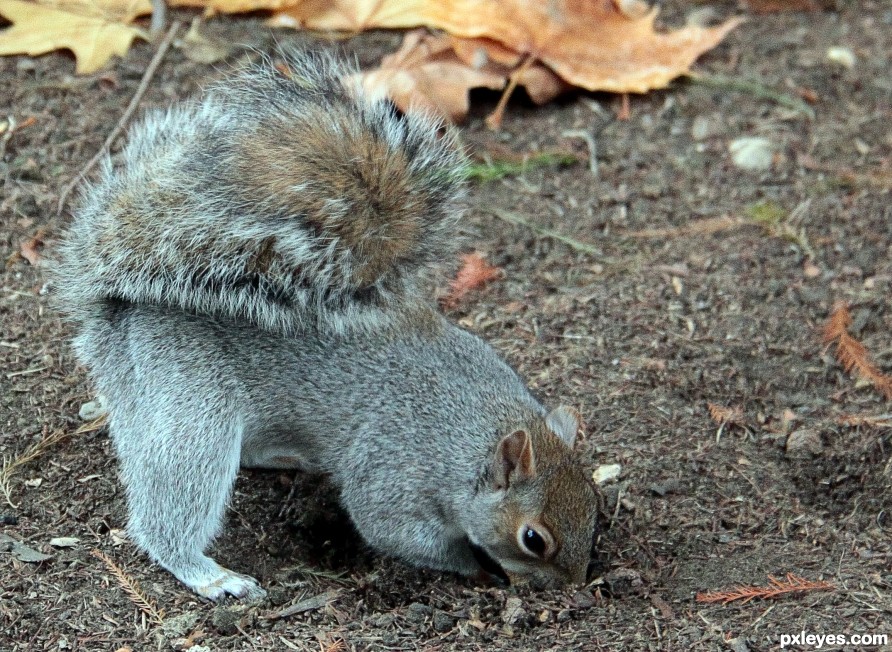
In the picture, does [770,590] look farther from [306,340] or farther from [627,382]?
[306,340]

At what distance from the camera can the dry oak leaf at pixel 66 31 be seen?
420 centimetres

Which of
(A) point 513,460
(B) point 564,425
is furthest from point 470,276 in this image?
(A) point 513,460

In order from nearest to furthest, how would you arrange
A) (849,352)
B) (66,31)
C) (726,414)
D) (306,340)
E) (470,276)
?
(306,340) → (726,414) → (849,352) → (470,276) → (66,31)

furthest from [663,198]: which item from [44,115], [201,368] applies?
[44,115]

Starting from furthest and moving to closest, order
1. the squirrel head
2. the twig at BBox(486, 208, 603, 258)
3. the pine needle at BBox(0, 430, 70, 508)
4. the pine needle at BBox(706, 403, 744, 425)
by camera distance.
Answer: the twig at BBox(486, 208, 603, 258) → the pine needle at BBox(706, 403, 744, 425) → the pine needle at BBox(0, 430, 70, 508) → the squirrel head

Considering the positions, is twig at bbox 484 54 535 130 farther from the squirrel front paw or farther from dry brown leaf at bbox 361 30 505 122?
the squirrel front paw

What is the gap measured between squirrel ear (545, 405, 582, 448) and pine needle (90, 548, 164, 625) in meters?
1.12

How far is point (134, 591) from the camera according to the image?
2752mm

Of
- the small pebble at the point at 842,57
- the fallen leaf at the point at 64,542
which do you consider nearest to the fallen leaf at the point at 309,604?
the fallen leaf at the point at 64,542

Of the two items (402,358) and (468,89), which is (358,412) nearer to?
(402,358)

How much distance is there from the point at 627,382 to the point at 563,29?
1746 millimetres

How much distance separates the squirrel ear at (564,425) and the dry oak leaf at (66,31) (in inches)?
94.3

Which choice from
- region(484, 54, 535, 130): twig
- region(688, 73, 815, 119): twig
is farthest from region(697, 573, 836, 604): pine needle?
region(688, 73, 815, 119): twig

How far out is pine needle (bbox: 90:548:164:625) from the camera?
2689mm
